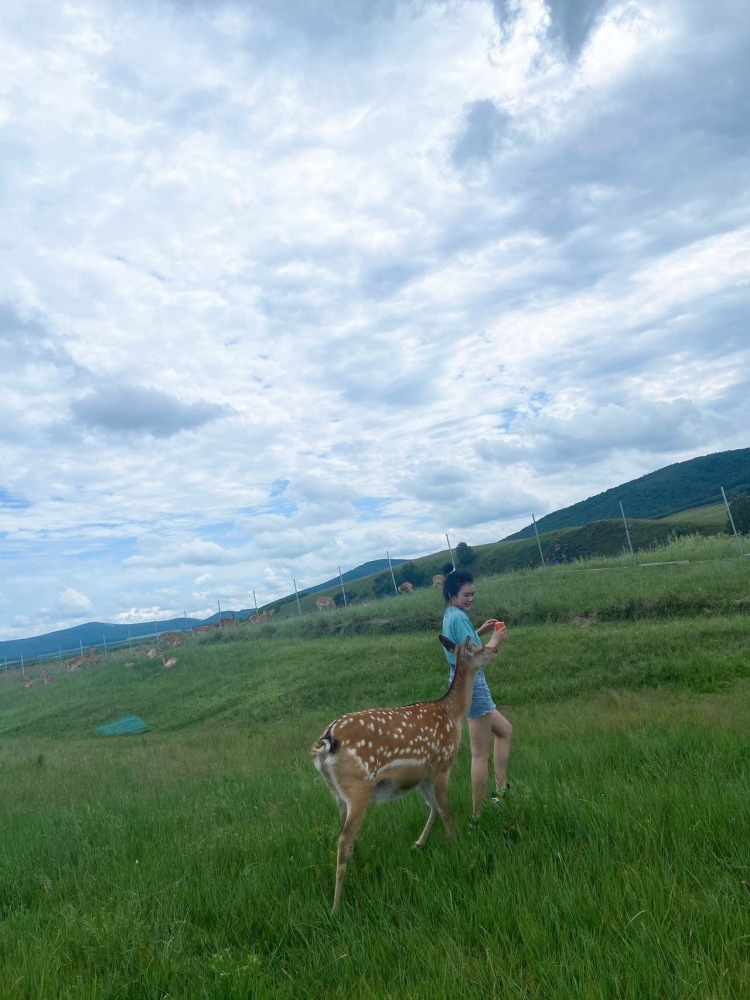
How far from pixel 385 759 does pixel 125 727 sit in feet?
60.2

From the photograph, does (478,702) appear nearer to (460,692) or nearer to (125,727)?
(460,692)

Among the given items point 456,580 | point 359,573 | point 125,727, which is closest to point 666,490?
point 359,573

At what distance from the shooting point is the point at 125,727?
21.7 meters

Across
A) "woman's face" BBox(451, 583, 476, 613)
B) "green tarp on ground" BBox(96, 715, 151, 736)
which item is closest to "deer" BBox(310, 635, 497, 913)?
"woman's face" BBox(451, 583, 476, 613)

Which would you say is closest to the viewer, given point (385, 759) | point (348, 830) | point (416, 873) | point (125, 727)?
point (416, 873)

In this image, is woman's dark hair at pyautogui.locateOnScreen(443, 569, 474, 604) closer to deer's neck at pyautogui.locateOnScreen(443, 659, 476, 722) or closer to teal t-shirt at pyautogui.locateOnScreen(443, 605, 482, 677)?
teal t-shirt at pyautogui.locateOnScreen(443, 605, 482, 677)

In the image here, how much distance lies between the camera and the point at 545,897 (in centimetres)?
414

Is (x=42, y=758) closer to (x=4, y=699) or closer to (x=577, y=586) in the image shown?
(x=577, y=586)

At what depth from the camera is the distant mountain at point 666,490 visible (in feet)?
438

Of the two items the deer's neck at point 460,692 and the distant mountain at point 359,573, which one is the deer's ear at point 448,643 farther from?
the distant mountain at point 359,573

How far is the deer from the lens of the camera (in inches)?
217

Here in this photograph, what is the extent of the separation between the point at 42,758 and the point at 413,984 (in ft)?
49.9

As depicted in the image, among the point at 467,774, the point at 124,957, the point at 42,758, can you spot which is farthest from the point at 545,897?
the point at 42,758

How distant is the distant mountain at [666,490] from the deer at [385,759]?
396 ft
